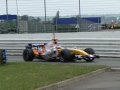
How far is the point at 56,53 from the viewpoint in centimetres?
1989

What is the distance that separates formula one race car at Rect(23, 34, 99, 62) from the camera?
19438 millimetres

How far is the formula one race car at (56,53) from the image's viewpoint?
19.4 m

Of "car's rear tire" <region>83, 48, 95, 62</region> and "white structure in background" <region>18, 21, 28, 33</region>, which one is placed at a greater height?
"white structure in background" <region>18, 21, 28, 33</region>

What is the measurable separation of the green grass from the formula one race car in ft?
9.45

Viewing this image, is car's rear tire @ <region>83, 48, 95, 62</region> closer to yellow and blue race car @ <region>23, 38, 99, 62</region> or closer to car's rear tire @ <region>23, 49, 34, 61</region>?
yellow and blue race car @ <region>23, 38, 99, 62</region>

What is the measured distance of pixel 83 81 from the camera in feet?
45.9

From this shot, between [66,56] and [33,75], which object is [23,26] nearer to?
[66,56]

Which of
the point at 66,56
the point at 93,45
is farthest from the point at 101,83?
the point at 93,45

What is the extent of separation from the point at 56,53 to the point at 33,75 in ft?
19.6

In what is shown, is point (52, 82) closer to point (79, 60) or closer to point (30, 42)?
point (79, 60)

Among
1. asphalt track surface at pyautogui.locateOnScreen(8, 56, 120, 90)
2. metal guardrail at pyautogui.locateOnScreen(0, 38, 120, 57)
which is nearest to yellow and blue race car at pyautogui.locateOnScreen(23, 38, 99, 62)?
metal guardrail at pyautogui.locateOnScreen(0, 38, 120, 57)

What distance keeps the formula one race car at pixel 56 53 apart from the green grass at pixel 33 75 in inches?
113

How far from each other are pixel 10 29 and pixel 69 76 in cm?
1472

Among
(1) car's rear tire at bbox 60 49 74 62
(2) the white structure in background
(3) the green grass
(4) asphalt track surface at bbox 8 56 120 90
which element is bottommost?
(4) asphalt track surface at bbox 8 56 120 90
